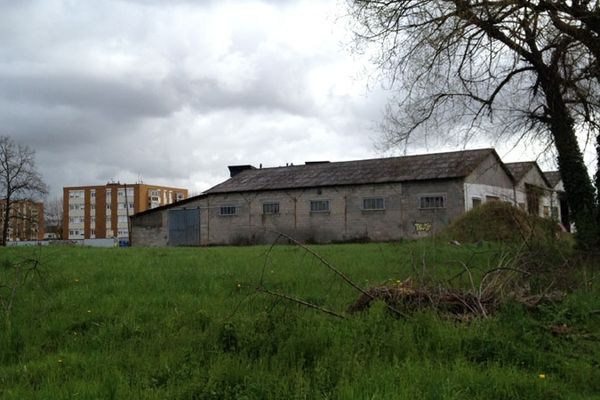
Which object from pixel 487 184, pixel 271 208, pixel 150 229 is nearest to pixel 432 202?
pixel 487 184

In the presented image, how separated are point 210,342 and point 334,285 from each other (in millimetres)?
3809

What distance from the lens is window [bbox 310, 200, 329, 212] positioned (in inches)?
1626

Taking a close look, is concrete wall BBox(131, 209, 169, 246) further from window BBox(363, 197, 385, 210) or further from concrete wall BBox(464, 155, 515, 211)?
concrete wall BBox(464, 155, 515, 211)

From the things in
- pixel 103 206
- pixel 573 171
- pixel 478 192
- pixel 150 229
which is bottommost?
pixel 150 229

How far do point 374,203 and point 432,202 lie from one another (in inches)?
169

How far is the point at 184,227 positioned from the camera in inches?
1858

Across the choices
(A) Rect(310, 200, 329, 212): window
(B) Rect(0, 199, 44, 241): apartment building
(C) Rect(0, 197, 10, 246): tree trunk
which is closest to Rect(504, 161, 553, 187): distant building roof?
(A) Rect(310, 200, 329, 212): window

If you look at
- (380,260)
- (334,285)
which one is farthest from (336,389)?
(380,260)

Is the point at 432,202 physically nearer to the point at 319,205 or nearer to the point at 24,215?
the point at 319,205

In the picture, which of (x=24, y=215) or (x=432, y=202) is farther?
(x=24, y=215)

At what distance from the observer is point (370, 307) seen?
282 inches

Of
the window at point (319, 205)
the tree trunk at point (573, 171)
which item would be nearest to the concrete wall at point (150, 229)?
the window at point (319, 205)

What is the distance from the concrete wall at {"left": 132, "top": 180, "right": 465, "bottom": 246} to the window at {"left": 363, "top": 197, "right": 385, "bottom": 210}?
22 centimetres

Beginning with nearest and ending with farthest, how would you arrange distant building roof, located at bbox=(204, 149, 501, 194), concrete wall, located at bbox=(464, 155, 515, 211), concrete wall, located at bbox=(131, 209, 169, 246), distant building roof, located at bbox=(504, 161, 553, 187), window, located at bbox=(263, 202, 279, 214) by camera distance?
concrete wall, located at bbox=(464, 155, 515, 211) < distant building roof, located at bbox=(204, 149, 501, 194) < window, located at bbox=(263, 202, 279, 214) < distant building roof, located at bbox=(504, 161, 553, 187) < concrete wall, located at bbox=(131, 209, 169, 246)
